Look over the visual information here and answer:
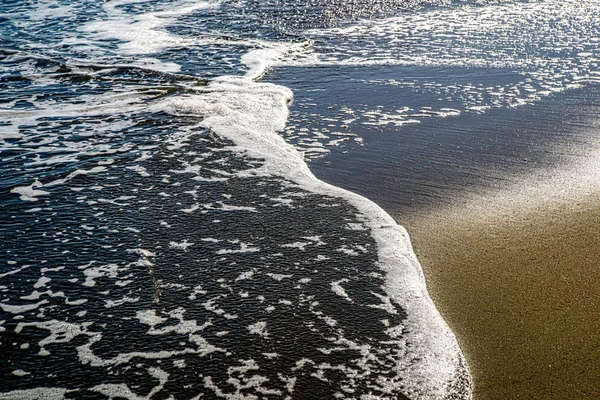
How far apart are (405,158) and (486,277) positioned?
8.08ft

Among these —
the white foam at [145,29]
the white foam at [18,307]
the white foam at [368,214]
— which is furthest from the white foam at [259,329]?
the white foam at [145,29]

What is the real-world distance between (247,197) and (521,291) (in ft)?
8.83


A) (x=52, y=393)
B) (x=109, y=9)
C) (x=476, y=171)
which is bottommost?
(x=52, y=393)

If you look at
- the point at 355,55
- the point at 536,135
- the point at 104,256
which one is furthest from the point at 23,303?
the point at 355,55

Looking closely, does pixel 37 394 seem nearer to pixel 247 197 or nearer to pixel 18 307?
pixel 18 307

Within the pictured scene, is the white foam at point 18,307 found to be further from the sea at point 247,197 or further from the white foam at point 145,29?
the white foam at point 145,29

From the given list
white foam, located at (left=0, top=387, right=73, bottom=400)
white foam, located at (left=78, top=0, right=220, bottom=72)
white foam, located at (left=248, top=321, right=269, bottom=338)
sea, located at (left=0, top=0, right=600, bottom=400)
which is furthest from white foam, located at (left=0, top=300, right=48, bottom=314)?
white foam, located at (left=78, top=0, right=220, bottom=72)

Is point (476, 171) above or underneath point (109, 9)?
underneath

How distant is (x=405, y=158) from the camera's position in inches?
265

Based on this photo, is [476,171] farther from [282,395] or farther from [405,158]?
[282,395]

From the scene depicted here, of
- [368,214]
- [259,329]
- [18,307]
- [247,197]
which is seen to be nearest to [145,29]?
[247,197]

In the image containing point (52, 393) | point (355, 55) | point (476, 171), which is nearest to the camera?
point (52, 393)

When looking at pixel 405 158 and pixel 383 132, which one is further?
pixel 383 132

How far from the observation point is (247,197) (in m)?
5.81
